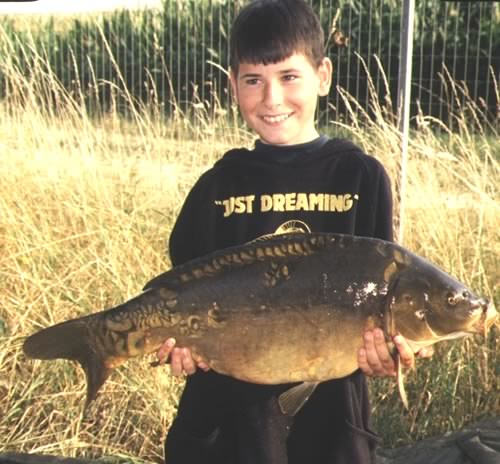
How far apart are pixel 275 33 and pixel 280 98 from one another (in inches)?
6.1

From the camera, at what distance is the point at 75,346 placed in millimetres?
2125

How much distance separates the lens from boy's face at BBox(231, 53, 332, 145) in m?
2.28

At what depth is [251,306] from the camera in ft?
6.77

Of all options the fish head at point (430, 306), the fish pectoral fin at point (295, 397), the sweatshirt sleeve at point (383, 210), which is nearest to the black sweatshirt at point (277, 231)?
the sweatshirt sleeve at point (383, 210)

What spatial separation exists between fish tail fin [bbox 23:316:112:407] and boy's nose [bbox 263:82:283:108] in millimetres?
611

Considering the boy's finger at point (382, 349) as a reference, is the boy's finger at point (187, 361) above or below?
below

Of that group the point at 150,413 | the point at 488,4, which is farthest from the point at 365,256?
the point at 488,4

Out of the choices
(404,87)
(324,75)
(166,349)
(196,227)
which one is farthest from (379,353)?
(404,87)

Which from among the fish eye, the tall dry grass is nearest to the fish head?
the fish eye

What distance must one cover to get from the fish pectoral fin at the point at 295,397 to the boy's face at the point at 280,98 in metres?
0.55

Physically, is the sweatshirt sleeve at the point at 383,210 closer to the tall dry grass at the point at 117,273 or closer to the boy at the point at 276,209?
the boy at the point at 276,209

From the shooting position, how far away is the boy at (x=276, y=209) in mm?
2230

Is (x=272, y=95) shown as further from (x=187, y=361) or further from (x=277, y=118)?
(x=187, y=361)

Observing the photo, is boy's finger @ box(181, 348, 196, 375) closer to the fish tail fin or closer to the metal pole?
the fish tail fin
